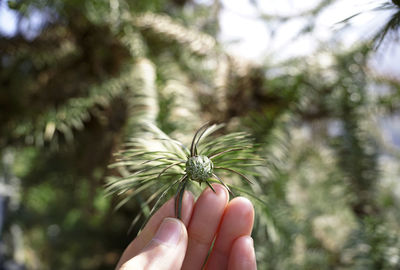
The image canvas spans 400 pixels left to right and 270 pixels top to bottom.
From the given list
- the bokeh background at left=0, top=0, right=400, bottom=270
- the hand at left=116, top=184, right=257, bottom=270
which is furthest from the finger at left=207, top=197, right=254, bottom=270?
the bokeh background at left=0, top=0, right=400, bottom=270

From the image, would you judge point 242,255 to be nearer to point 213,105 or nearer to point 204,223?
point 204,223

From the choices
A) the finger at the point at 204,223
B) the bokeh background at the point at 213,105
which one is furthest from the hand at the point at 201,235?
the bokeh background at the point at 213,105

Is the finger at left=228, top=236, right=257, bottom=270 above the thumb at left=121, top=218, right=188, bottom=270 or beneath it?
beneath

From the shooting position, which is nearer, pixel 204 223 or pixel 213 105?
pixel 204 223

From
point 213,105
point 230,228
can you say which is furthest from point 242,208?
point 213,105

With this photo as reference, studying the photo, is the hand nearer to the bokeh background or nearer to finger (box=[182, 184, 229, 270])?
finger (box=[182, 184, 229, 270])

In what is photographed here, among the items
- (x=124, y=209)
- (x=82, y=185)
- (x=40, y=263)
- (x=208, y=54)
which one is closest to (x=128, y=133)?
(x=208, y=54)
